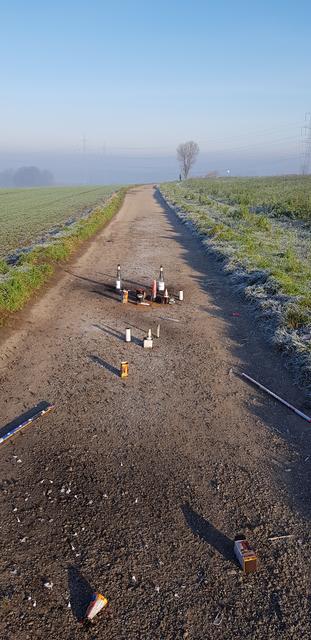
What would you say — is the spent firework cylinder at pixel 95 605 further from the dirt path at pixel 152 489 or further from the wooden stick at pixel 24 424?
the wooden stick at pixel 24 424

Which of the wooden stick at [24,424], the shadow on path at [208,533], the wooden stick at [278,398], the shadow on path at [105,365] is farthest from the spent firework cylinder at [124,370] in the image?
the shadow on path at [208,533]

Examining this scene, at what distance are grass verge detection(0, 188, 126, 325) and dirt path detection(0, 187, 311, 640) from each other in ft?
5.68

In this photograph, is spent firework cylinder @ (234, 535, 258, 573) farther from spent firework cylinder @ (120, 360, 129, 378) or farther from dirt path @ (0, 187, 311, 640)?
spent firework cylinder @ (120, 360, 129, 378)

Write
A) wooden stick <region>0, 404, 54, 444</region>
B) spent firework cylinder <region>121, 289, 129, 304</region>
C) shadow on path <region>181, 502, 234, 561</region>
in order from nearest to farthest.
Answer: shadow on path <region>181, 502, 234, 561</region> → wooden stick <region>0, 404, 54, 444</region> → spent firework cylinder <region>121, 289, 129, 304</region>

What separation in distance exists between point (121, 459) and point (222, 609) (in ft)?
7.26

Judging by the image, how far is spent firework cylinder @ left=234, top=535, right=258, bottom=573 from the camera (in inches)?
159

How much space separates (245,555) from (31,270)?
11.4 m

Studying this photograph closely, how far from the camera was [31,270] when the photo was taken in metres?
13.7

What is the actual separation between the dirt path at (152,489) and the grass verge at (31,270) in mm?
1732

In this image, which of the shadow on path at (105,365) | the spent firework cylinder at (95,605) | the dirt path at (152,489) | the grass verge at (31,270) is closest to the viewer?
the spent firework cylinder at (95,605)

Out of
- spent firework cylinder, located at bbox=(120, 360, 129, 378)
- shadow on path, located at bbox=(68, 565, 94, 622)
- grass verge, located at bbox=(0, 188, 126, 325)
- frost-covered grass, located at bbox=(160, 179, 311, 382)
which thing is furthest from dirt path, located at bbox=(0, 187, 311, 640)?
grass verge, located at bbox=(0, 188, 126, 325)

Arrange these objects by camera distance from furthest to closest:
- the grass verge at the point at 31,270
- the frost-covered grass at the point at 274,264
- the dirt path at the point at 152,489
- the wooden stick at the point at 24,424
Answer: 1. the grass verge at the point at 31,270
2. the frost-covered grass at the point at 274,264
3. the wooden stick at the point at 24,424
4. the dirt path at the point at 152,489

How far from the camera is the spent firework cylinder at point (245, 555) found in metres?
4.04

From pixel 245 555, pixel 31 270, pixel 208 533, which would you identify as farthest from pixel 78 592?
pixel 31 270
